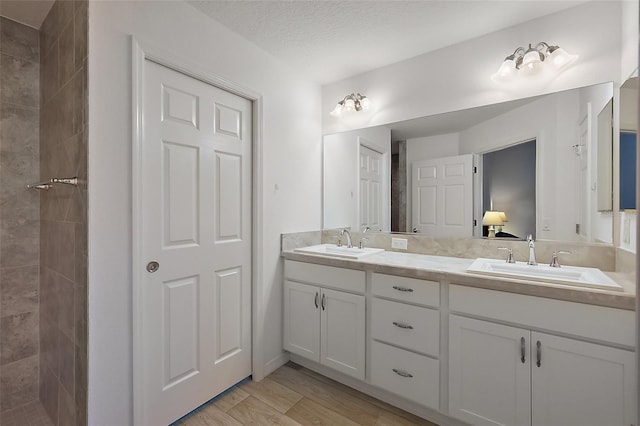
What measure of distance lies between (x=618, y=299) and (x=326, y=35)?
6.80ft

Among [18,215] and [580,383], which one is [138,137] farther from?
[580,383]

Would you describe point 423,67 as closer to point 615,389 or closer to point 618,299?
point 618,299

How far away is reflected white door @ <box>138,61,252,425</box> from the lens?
150cm

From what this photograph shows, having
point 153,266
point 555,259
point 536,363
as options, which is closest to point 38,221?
point 153,266

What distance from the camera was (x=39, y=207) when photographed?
1.85 meters

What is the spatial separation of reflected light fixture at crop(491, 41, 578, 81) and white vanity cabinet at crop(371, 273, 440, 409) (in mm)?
1426

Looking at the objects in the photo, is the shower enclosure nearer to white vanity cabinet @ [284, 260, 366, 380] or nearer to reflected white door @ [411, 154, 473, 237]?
white vanity cabinet @ [284, 260, 366, 380]

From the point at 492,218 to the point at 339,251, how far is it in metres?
1.10

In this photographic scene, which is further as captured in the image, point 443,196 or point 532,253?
point 443,196

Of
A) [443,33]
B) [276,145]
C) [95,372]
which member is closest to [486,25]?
[443,33]

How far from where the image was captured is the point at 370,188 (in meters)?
2.43

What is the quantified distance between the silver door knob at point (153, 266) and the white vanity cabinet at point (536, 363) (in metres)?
1.61

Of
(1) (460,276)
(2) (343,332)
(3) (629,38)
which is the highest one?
(3) (629,38)

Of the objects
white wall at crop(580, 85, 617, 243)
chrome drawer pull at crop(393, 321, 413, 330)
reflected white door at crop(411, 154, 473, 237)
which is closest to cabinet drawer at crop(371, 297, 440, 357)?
chrome drawer pull at crop(393, 321, 413, 330)
